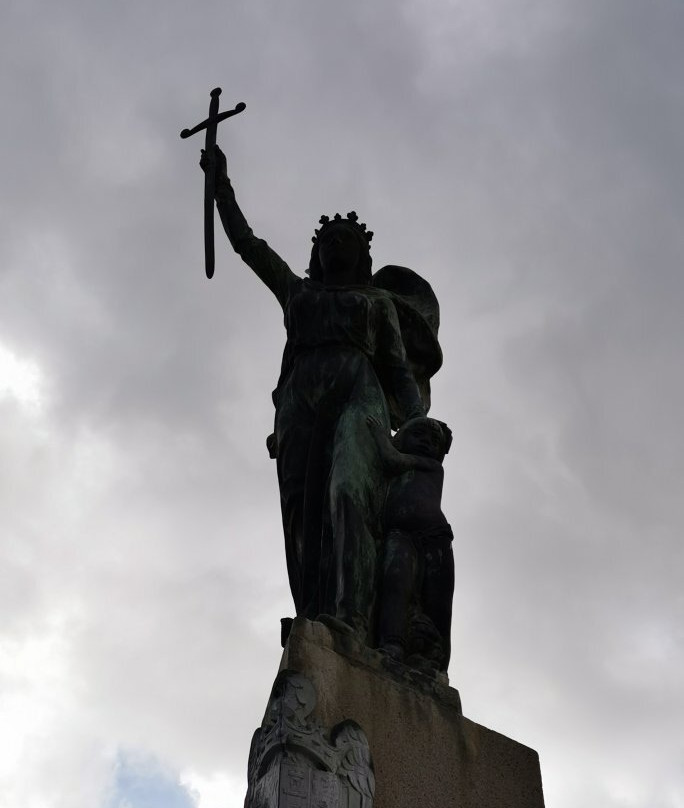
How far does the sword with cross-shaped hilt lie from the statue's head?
0.67 meters

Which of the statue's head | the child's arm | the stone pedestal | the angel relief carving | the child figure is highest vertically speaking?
the statue's head

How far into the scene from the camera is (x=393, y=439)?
6.95m

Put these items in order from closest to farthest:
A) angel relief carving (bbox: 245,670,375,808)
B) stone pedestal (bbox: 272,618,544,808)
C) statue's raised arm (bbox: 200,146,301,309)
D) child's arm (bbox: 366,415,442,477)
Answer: angel relief carving (bbox: 245,670,375,808)
stone pedestal (bbox: 272,618,544,808)
child's arm (bbox: 366,415,442,477)
statue's raised arm (bbox: 200,146,301,309)

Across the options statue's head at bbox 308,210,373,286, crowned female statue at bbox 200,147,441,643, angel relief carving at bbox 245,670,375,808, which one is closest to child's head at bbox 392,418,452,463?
crowned female statue at bbox 200,147,441,643

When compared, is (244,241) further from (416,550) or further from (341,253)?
(416,550)

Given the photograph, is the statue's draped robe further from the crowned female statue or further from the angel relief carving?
the angel relief carving

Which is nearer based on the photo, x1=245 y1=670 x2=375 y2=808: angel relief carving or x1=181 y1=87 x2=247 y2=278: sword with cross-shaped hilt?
x1=245 y1=670 x2=375 y2=808: angel relief carving

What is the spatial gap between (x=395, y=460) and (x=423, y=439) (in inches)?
8.7

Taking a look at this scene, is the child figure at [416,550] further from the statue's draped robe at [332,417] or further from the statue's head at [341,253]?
the statue's head at [341,253]

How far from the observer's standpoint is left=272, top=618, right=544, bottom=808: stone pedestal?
17.8ft

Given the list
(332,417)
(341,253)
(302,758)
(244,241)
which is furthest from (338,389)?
(302,758)

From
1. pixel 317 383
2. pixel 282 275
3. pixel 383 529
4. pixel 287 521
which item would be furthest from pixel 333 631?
pixel 282 275

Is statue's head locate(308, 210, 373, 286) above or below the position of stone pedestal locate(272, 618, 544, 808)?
above

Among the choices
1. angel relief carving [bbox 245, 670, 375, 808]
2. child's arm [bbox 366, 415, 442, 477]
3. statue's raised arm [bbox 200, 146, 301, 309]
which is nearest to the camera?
angel relief carving [bbox 245, 670, 375, 808]
